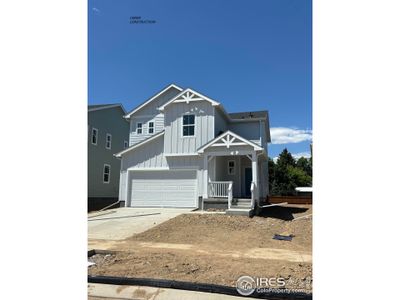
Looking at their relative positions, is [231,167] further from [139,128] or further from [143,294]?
[143,294]

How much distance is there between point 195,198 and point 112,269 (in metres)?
6.65

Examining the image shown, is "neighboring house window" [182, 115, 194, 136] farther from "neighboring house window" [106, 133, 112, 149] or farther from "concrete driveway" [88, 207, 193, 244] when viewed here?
"neighboring house window" [106, 133, 112, 149]

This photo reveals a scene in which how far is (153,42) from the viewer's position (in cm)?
322

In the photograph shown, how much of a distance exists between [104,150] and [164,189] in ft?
16.5

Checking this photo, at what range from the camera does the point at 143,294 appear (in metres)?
2.44

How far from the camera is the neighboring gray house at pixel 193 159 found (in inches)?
369

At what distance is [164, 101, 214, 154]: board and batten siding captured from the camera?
1006 cm

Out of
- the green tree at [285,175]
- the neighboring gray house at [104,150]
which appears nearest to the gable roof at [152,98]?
the neighboring gray house at [104,150]

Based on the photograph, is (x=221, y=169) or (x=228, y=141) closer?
(x=228, y=141)

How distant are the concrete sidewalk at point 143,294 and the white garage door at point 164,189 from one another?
24.2ft

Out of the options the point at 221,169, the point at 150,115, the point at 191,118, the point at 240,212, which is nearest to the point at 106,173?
the point at 150,115

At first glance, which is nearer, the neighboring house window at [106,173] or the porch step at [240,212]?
the porch step at [240,212]

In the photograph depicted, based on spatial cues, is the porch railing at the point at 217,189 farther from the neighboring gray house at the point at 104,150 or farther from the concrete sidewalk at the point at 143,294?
the concrete sidewalk at the point at 143,294
